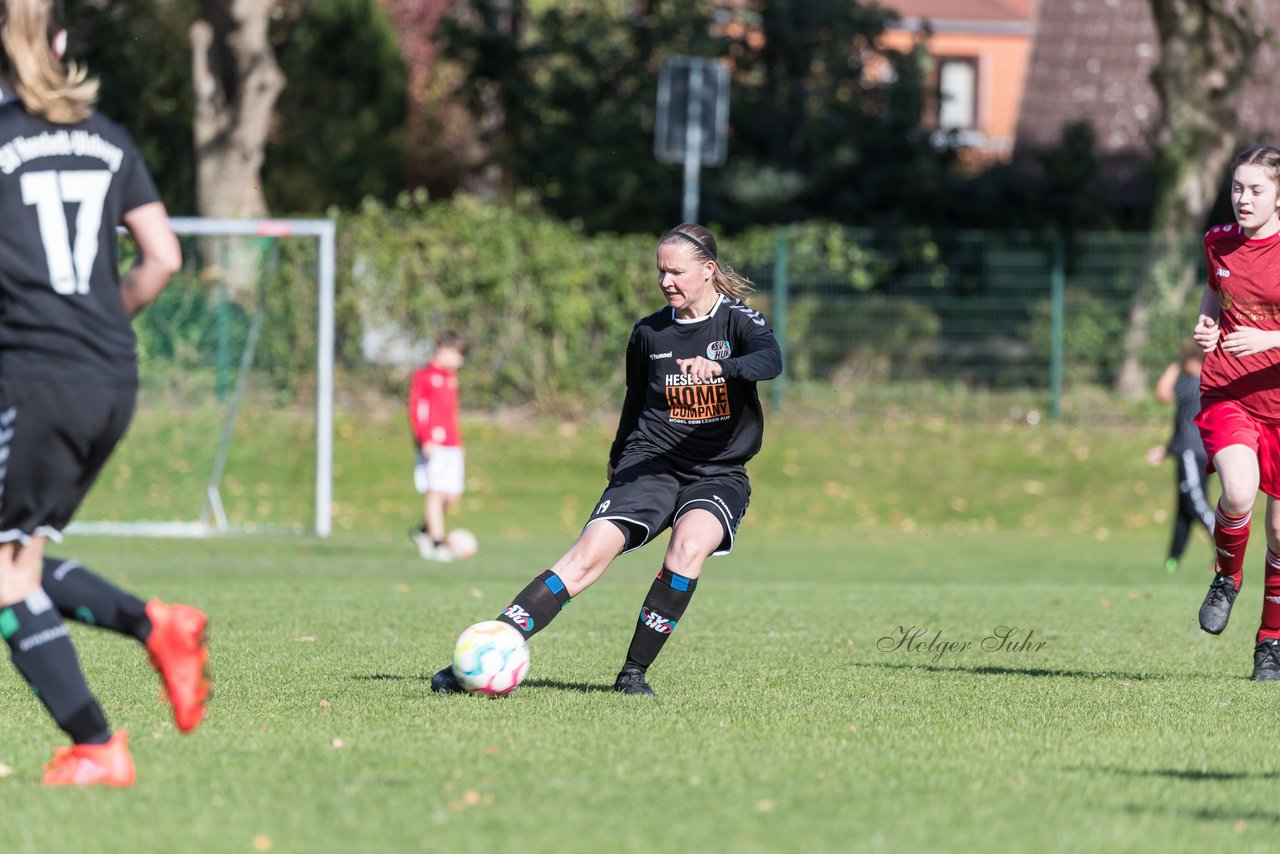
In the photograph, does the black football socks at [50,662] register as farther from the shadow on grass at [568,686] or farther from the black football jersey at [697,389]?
the black football jersey at [697,389]

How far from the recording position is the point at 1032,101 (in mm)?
33906

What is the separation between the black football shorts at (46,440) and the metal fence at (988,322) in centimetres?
1808

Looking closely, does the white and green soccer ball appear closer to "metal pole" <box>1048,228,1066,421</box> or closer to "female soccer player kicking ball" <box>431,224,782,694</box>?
"female soccer player kicking ball" <box>431,224,782,694</box>

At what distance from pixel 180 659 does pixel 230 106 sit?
65.3 ft

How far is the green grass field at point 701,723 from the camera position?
14.8 ft

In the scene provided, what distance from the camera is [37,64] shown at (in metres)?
4.64

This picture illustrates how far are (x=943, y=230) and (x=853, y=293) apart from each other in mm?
2352

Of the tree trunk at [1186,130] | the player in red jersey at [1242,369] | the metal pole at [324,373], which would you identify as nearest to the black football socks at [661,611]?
the player in red jersey at [1242,369]

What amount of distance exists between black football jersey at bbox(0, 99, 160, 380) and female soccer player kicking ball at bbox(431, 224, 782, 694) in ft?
8.19

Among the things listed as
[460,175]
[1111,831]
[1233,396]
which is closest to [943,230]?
[460,175]

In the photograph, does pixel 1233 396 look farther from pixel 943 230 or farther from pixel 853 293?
pixel 943 230

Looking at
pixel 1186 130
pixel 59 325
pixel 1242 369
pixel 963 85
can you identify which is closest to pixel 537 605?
pixel 59 325

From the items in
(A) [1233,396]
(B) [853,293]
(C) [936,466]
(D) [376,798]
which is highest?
(A) [1233,396]

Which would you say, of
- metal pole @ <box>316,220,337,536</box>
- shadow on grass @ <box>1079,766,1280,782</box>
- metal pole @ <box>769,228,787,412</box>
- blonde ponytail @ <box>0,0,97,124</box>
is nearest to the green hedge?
metal pole @ <box>769,228,787,412</box>
